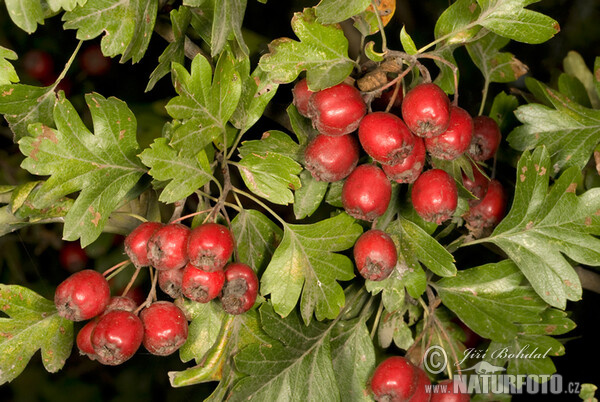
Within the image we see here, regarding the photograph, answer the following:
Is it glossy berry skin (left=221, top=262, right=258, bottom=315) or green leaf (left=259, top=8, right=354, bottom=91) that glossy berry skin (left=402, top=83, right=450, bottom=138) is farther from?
glossy berry skin (left=221, top=262, right=258, bottom=315)

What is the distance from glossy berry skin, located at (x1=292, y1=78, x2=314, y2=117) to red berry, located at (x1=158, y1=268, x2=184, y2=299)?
0.26 metres

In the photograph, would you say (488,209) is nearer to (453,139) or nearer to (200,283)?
(453,139)

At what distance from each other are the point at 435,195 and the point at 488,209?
0.73ft

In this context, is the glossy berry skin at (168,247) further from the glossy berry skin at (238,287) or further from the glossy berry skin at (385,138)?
the glossy berry skin at (385,138)

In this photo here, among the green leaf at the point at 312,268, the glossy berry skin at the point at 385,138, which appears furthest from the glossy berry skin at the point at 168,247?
the glossy berry skin at the point at 385,138

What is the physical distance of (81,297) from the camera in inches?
31.9

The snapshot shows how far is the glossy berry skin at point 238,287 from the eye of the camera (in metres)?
0.80

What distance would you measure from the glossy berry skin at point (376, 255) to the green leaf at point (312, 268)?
0.06m

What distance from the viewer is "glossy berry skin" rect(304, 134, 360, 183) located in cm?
79

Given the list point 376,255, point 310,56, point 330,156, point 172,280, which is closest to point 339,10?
point 310,56

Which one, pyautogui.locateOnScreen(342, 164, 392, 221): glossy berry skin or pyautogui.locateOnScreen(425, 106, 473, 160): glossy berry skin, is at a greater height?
pyautogui.locateOnScreen(425, 106, 473, 160): glossy berry skin

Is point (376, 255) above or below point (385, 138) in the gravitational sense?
below

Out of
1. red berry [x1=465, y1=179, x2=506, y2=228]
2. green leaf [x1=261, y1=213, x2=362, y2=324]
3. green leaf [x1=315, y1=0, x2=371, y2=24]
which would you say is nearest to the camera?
green leaf [x1=315, y1=0, x2=371, y2=24]

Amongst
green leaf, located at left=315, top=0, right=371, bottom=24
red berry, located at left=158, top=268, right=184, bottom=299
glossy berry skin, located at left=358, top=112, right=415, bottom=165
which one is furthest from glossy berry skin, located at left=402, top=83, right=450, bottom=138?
red berry, located at left=158, top=268, right=184, bottom=299
